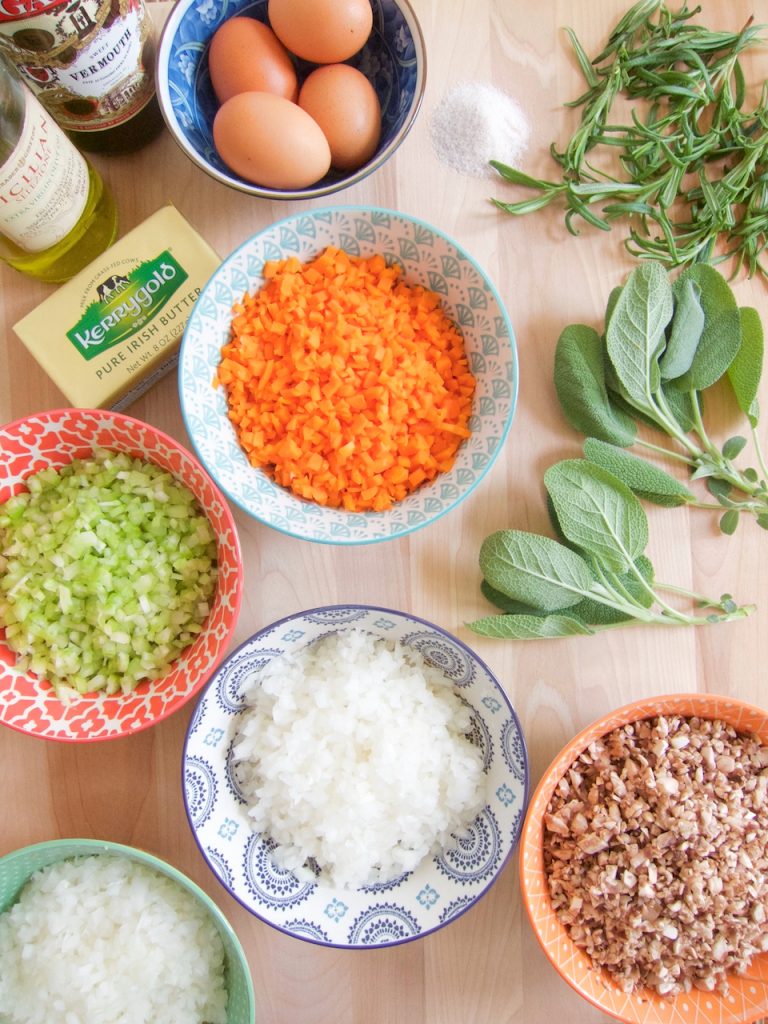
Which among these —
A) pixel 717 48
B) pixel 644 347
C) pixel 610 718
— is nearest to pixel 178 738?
pixel 610 718

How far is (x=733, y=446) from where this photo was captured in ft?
3.83

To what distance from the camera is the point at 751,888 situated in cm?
103

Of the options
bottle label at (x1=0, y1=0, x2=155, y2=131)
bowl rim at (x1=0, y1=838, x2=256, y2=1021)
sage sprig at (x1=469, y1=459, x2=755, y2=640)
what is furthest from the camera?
sage sprig at (x1=469, y1=459, x2=755, y2=640)

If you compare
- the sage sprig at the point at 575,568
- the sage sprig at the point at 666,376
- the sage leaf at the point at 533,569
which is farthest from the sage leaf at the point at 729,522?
the sage leaf at the point at 533,569

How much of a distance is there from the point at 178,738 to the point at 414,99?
0.90 metres

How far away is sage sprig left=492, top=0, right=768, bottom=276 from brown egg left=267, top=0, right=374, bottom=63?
26cm

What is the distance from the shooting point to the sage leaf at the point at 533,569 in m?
1.08

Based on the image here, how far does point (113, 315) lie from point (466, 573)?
587 mm

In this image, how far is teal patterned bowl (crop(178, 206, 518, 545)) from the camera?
1016mm

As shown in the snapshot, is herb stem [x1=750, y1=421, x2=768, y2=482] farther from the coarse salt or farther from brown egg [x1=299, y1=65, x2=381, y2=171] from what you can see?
brown egg [x1=299, y1=65, x2=381, y2=171]

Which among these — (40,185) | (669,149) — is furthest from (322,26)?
(669,149)

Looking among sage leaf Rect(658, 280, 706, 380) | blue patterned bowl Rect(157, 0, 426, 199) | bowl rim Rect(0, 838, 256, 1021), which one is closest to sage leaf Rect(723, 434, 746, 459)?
sage leaf Rect(658, 280, 706, 380)

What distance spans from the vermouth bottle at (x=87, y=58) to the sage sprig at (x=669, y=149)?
488 millimetres

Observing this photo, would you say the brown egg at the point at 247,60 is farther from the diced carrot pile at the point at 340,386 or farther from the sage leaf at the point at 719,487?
the sage leaf at the point at 719,487
